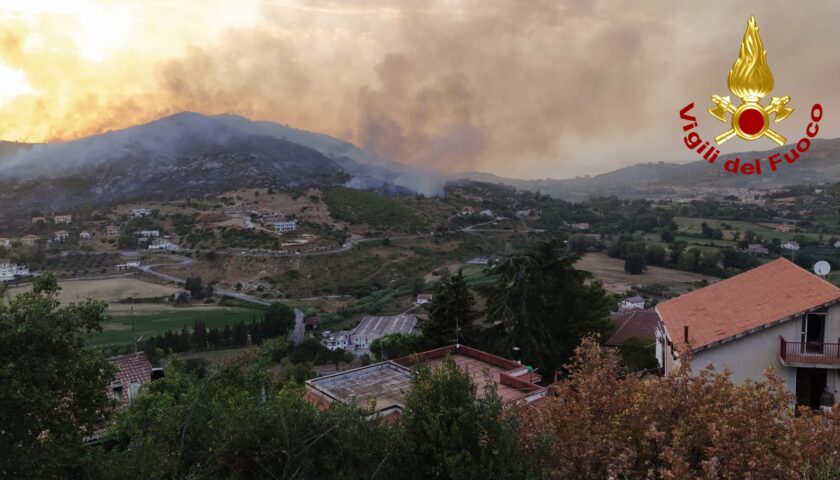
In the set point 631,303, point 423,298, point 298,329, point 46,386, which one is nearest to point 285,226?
point 423,298

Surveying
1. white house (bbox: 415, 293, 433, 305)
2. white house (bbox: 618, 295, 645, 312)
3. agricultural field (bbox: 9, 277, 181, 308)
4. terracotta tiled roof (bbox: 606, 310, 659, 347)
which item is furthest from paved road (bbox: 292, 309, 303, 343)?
terracotta tiled roof (bbox: 606, 310, 659, 347)

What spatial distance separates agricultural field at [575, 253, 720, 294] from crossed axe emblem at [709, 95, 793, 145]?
4478 cm

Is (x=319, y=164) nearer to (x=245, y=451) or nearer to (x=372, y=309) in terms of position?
(x=372, y=309)

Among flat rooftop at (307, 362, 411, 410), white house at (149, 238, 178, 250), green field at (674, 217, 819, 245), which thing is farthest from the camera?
white house at (149, 238, 178, 250)

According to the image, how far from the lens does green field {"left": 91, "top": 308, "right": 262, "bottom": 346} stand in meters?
44.5

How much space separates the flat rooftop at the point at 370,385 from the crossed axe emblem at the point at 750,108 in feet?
25.3

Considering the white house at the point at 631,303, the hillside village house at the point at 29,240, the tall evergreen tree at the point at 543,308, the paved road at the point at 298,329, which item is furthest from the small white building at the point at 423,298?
the hillside village house at the point at 29,240

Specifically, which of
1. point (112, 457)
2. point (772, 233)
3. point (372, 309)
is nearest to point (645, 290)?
point (372, 309)

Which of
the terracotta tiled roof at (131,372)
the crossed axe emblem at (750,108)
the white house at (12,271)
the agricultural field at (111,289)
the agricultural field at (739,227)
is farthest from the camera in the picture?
the agricultural field at (739,227)

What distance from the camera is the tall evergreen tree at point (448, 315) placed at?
20.9 m

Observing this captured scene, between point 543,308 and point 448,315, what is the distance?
4.04 m

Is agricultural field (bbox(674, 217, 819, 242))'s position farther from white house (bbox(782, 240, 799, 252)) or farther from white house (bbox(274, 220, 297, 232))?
white house (bbox(274, 220, 297, 232))

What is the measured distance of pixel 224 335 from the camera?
140 ft

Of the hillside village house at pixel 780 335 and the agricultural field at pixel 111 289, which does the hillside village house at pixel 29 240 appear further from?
the hillside village house at pixel 780 335
